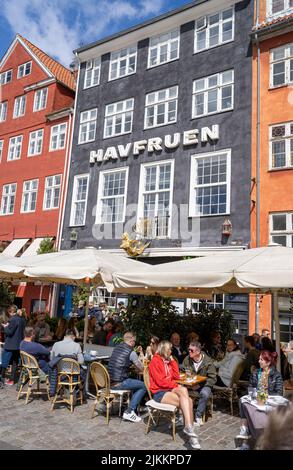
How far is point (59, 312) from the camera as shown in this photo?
20391 millimetres

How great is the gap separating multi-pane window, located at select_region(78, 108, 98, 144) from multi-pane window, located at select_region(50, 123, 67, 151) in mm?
1277

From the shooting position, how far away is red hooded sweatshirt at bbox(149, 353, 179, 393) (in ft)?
20.6

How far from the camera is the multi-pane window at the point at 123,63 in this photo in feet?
67.3

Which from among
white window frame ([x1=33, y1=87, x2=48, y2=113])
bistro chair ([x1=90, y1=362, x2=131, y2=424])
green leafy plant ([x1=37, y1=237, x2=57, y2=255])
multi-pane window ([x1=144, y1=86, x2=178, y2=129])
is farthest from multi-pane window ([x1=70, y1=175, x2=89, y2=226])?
bistro chair ([x1=90, y1=362, x2=131, y2=424])

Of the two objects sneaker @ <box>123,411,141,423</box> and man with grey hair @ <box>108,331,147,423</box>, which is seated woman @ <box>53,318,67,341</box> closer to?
man with grey hair @ <box>108,331,147,423</box>

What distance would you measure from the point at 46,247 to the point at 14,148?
8.79 m

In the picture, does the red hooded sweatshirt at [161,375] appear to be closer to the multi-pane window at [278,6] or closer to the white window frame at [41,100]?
the multi-pane window at [278,6]

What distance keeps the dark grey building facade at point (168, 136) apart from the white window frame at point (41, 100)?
9.49 ft

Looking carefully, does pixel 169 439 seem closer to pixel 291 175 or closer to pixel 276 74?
pixel 291 175

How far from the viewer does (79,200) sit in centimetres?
2081

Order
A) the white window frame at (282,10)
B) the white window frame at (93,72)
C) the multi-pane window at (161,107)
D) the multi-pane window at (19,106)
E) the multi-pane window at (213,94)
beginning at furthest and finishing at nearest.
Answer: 1. the multi-pane window at (19,106)
2. the white window frame at (93,72)
3. the multi-pane window at (161,107)
4. the multi-pane window at (213,94)
5. the white window frame at (282,10)

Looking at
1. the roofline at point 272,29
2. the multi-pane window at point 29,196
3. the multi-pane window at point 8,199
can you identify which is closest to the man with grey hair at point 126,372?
the roofline at point 272,29

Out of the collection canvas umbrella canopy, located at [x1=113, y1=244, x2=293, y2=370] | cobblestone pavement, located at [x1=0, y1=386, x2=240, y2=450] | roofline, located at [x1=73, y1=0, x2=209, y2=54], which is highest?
roofline, located at [x1=73, y1=0, x2=209, y2=54]

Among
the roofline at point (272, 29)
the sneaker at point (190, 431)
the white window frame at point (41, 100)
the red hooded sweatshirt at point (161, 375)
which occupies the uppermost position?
the white window frame at point (41, 100)
